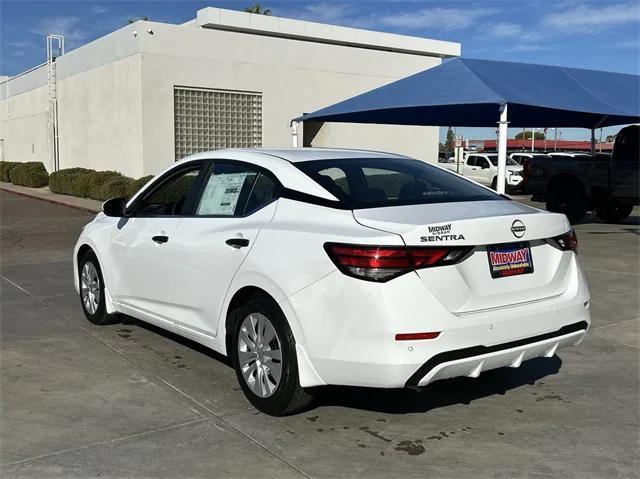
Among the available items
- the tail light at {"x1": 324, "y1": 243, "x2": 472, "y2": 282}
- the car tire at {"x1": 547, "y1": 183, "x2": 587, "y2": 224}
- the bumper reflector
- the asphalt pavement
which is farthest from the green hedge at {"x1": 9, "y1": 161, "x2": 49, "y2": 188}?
the bumper reflector

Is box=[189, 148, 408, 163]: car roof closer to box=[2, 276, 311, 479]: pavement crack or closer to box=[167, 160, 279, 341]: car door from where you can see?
box=[167, 160, 279, 341]: car door

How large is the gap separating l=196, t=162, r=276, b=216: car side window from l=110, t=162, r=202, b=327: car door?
0.80 ft

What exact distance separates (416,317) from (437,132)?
25719mm

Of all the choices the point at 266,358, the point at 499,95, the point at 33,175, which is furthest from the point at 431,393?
the point at 33,175

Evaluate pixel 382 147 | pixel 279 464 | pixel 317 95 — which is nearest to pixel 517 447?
pixel 279 464

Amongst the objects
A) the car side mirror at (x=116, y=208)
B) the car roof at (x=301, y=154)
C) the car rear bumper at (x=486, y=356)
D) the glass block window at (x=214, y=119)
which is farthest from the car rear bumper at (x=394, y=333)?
the glass block window at (x=214, y=119)

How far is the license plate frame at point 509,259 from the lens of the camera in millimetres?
3803

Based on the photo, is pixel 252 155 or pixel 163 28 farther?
pixel 163 28

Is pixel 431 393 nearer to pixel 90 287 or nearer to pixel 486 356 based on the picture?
pixel 486 356

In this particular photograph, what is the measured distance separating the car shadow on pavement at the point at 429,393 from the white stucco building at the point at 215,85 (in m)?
18.4

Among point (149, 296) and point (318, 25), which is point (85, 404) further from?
point (318, 25)

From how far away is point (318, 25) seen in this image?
27281 millimetres

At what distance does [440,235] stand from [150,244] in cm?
253

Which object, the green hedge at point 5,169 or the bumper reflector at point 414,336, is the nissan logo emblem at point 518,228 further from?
the green hedge at point 5,169
